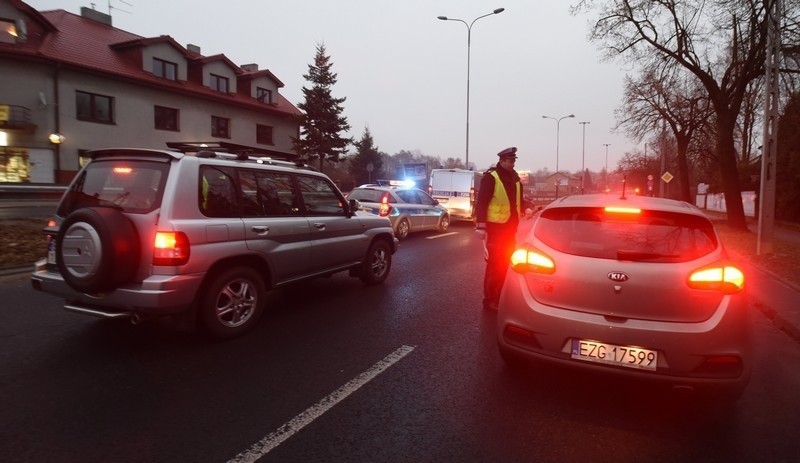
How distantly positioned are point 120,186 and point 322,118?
36725mm

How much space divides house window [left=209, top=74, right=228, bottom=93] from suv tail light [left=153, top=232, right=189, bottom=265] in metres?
28.2

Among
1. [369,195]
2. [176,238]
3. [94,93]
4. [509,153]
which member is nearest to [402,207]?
[369,195]

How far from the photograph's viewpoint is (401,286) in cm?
743

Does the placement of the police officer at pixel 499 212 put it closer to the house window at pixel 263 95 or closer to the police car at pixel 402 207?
the police car at pixel 402 207

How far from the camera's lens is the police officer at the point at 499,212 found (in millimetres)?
5855

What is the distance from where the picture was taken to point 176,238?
4066 millimetres

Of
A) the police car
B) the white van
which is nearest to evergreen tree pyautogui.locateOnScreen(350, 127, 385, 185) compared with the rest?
the white van

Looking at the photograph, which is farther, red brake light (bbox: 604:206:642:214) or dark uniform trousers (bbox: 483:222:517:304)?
dark uniform trousers (bbox: 483:222:517:304)

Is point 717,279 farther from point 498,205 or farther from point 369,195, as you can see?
point 369,195

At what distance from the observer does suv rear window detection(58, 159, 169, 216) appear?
4.19m

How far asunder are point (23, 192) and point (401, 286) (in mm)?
11592

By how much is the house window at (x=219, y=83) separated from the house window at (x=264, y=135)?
325 cm

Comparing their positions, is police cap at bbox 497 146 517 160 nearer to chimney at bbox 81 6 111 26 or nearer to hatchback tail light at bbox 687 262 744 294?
hatchback tail light at bbox 687 262 744 294

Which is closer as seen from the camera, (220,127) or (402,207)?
(402,207)
